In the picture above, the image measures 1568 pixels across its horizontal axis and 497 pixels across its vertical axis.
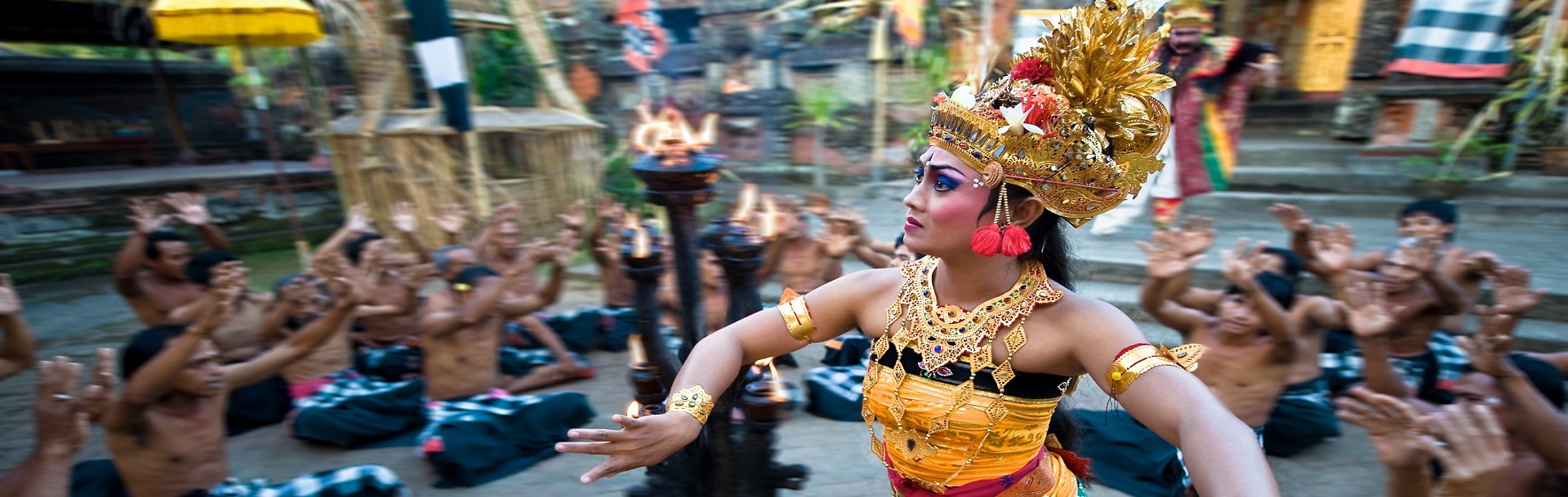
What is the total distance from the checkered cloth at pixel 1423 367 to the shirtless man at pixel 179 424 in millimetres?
4942

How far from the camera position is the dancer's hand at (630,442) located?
152cm

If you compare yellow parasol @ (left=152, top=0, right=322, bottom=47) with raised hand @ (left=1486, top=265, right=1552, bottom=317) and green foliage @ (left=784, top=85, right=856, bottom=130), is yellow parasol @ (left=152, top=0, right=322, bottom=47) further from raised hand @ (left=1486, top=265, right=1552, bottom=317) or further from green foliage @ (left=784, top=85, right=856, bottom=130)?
raised hand @ (left=1486, top=265, right=1552, bottom=317)

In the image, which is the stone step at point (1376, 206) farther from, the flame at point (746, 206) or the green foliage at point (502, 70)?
the green foliage at point (502, 70)

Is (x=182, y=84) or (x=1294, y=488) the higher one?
(x=182, y=84)

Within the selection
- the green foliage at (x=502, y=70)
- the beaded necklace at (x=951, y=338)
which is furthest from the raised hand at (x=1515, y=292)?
the green foliage at (x=502, y=70)

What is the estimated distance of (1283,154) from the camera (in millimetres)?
8984

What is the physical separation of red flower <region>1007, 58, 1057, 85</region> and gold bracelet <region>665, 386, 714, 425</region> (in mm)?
973

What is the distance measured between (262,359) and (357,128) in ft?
18.6

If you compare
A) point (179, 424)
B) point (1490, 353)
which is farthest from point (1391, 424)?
point (179, 424)

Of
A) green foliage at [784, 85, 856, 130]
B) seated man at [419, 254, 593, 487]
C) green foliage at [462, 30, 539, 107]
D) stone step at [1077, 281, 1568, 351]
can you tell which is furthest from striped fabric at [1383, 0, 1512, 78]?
green foliage at [462, 30, 539, 107]

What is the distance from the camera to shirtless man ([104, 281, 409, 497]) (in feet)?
10.6

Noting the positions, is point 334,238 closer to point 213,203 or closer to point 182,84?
point 213,203

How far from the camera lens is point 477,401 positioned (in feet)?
15.4

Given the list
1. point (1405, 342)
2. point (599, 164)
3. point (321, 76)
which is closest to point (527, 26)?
point (599, 164)
